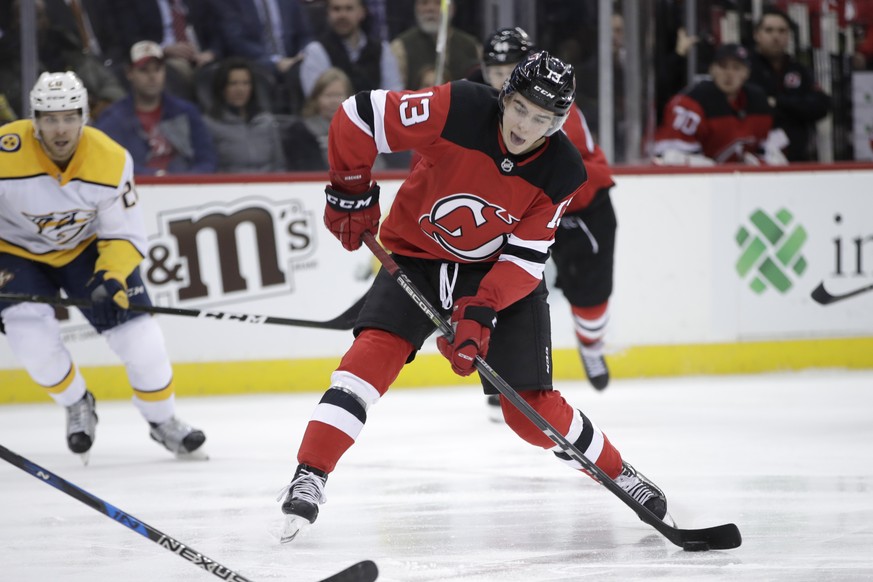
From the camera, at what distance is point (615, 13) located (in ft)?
18.5

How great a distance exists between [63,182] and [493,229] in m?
1.51

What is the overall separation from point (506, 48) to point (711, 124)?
2181mm

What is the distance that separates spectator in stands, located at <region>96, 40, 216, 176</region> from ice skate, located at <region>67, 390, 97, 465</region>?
1.64 m

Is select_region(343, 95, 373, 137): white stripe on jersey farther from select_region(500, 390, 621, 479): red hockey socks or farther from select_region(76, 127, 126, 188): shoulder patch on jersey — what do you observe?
select_region(76, 127, 126, 188): shoulder patch on jersey

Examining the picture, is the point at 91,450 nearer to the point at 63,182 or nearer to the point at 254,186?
the point at 63,182

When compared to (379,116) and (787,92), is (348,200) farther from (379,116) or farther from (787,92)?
(787,92)

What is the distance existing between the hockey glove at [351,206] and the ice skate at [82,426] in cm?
140

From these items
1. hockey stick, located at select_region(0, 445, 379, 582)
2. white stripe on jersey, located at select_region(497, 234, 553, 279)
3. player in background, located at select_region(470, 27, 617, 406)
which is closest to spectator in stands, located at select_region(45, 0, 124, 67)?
player in background, located at select_region(470, 27, 617, 406)

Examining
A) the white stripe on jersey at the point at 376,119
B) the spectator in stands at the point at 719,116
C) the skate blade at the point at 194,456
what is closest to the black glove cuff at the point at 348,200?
the white stripe on jersey at the point at 376,119

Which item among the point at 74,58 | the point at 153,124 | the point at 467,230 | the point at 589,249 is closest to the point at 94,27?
the point at 74,58

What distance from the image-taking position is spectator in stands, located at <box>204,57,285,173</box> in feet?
17.7

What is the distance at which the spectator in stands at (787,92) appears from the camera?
19.8 ft

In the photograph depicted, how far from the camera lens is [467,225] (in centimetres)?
279

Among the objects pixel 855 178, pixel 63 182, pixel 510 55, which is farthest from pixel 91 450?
pixel 855 178
